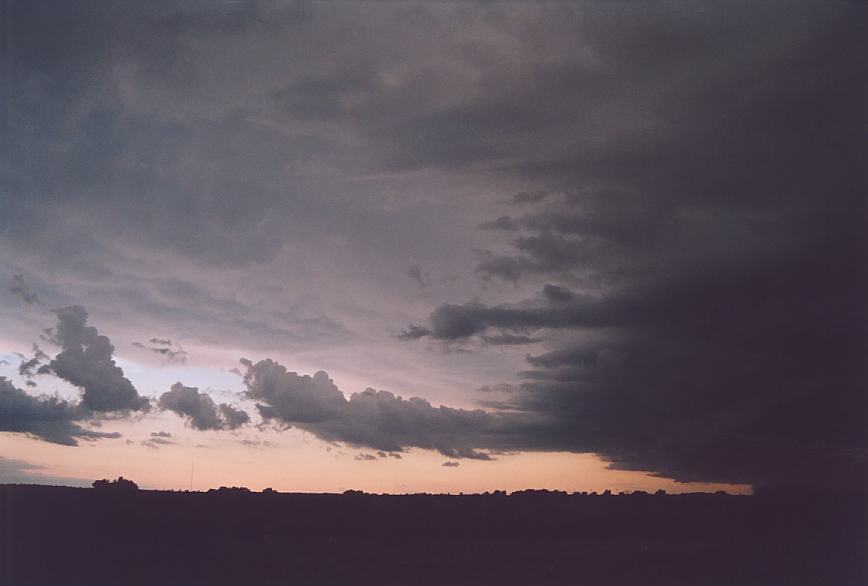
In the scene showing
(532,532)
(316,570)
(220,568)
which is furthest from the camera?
(532,532)

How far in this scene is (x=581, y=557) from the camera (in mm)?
66938

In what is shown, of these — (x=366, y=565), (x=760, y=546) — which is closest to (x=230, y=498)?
(x=366, y=565)

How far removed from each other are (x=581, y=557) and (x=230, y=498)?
62.4 m

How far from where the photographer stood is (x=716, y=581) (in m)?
55.7

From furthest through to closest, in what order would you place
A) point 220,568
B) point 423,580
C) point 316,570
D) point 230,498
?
1. point 230,498
2. point 220,568
3. point 316,570
4. point 423,580

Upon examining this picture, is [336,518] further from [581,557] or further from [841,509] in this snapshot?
[841,509]

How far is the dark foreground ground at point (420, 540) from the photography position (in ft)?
189

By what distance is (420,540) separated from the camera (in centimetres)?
8388

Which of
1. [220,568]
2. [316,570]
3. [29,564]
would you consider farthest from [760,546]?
[29,564]

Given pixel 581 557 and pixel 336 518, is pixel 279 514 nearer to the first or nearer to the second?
pixel 336 518

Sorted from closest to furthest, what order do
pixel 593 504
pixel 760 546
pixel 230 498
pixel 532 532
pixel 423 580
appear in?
pixel 423 580
pixel 760 546
pixel 532 532
pixel 230 498
pixel 593 504

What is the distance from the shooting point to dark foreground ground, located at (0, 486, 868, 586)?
57750mm

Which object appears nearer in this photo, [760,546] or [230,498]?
[760,546]

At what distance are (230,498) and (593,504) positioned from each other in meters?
61.0
